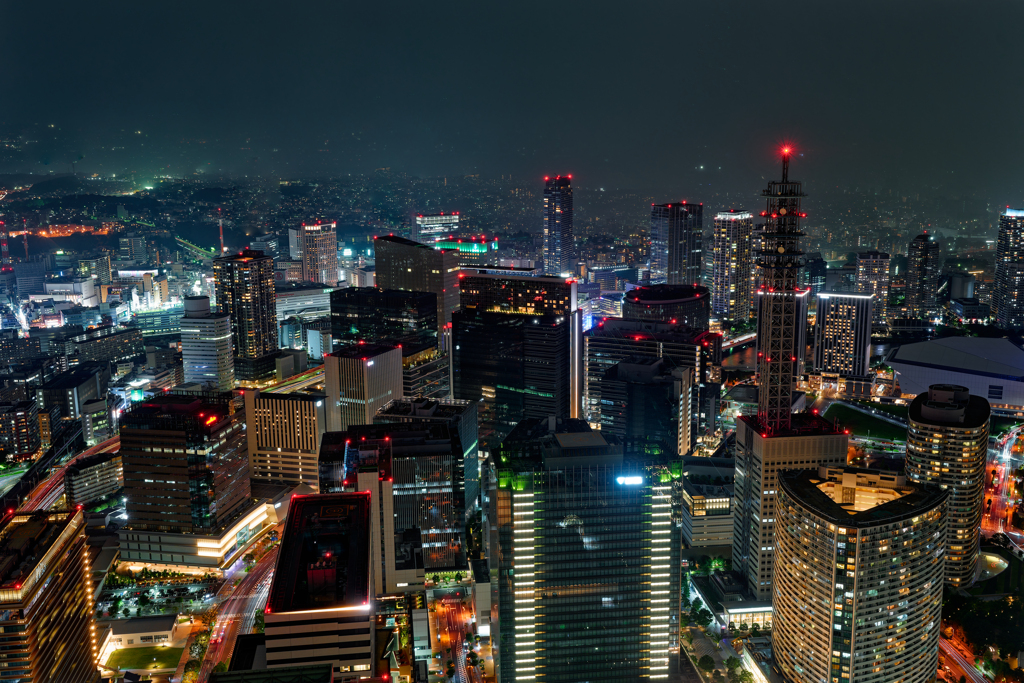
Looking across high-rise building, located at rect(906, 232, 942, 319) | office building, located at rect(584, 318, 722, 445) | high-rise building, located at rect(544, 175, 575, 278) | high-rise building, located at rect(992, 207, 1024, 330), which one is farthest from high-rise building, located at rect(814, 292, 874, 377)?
high-rise building, located at rect(544, 175, 575, 278)

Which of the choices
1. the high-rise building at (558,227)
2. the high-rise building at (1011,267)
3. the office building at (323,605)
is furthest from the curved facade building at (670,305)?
the office building at (323,605)

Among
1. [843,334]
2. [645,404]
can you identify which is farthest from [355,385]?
[843,334]

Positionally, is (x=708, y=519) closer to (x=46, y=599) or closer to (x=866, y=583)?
(x=866, y=583)

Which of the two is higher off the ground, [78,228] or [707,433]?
[78,228]

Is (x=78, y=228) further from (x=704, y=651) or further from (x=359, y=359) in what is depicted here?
(x=704, y=651)

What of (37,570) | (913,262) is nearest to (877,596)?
(37,570)

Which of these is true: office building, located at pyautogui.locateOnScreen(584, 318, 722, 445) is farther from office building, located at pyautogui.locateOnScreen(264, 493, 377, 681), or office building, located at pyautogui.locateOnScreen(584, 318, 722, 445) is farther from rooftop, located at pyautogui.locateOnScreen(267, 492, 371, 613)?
office building, located at pyautogui.locateOnScreen(264, 493, 377, 681)
